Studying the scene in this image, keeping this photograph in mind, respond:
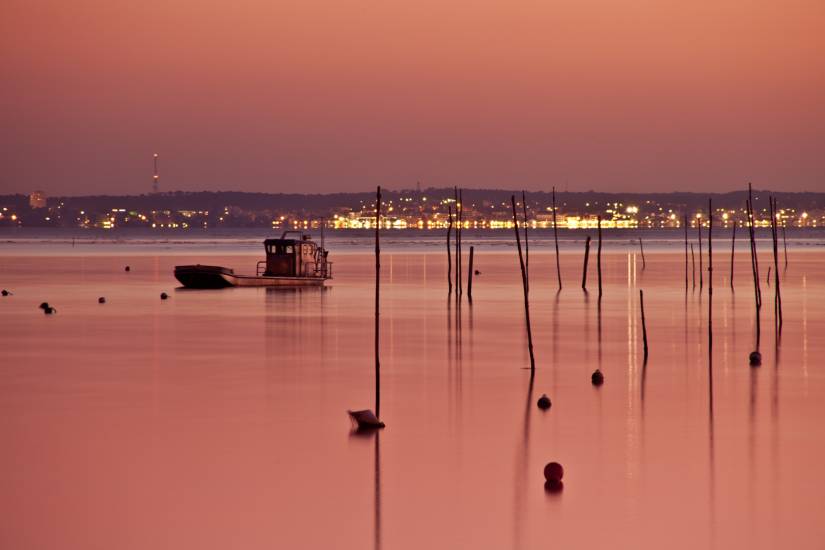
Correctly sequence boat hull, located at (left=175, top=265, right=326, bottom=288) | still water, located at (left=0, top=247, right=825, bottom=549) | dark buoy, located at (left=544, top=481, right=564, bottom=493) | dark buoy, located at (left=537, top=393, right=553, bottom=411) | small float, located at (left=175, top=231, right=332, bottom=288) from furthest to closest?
small float, located at (left=175, top=231, right=332, bottom=288) < boat hull, located at (left=175, top=265, right=326, bottom=288) < dark buoy, located at (left=537, top=393, right=553, bottom=411) < dark buoy, located at (left=544, top=481, right=564, bottom=493) < still water, located at (left=0, top=247, right=825, bottom=549)

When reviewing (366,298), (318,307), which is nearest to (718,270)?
(366,298)

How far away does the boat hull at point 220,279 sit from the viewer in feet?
165

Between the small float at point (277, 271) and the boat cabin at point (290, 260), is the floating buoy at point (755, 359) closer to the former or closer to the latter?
the small float at point (277, 271)

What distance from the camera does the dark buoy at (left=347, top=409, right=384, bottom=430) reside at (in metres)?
17.6

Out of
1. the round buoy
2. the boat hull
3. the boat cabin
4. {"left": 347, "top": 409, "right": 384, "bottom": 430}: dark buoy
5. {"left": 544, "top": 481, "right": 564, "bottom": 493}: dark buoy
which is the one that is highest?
the boat cabin

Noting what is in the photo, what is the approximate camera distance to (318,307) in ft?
133

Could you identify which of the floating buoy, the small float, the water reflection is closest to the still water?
the water reflection

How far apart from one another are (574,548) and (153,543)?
3836 mm

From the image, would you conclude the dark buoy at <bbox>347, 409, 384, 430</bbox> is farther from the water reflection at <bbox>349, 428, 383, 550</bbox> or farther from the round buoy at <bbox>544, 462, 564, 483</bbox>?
the round buoy at <bbox>544, 462, 564, 483</bbox>

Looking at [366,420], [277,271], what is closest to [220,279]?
[277,271]

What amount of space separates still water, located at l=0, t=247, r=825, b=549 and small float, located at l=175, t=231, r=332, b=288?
15.3 m

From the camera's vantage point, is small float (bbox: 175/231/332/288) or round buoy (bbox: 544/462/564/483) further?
small float (bbox: 175/231/332/288)

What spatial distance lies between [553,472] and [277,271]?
38.6 m

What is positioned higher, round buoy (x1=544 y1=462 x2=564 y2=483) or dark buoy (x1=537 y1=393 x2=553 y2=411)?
dark buoy (x1=537 y1=393 x2=553 y2=411)
